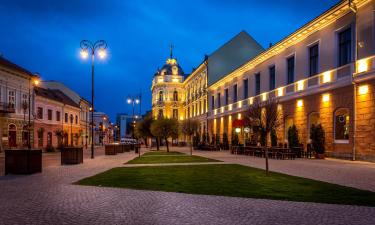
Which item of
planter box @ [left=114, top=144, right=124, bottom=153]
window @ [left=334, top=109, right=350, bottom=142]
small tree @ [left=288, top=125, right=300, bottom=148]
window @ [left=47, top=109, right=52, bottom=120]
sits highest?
window @ [left=47, top=109, right=52, bottom=120]

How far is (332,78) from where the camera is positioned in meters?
21.8

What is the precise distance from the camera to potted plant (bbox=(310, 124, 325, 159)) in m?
21.9

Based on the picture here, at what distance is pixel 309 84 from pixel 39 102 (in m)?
34.7

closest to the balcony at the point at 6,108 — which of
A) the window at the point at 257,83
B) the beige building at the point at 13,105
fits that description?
the beige building at the point at 13,105

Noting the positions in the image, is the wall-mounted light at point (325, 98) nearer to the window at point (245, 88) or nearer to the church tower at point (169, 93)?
the window at point (245, 88)

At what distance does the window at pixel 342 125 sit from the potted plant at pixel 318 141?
0.84 metres

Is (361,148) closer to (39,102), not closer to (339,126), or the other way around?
(339,126)

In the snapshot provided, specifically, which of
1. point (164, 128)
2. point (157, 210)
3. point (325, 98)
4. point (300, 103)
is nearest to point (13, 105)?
point (164, 128)

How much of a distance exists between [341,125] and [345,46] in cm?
479

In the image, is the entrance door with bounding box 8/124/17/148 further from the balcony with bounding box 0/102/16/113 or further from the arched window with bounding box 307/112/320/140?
the arched window with bounding box 307/112/320/140

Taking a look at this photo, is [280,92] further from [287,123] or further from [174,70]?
[174,70]

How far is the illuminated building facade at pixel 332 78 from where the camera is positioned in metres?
18.6

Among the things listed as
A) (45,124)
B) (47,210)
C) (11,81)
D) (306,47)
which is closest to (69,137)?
(45,124)

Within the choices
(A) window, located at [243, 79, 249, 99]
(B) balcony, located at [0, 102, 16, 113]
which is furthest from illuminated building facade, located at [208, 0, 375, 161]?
(B) balcony, located at [0, 102, 16, 113]
